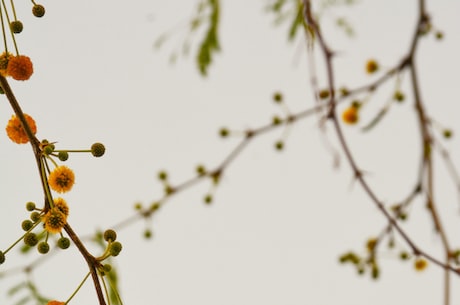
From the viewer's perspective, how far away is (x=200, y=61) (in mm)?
2137

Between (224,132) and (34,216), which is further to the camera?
(224,132)

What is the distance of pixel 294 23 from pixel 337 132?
0.77 metres

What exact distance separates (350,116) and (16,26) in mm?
1638

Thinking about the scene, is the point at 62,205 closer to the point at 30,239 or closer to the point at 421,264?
the point at 30,239

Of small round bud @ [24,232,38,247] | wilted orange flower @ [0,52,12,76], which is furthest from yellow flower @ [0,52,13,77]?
small round bud @ [24,232,38,247]

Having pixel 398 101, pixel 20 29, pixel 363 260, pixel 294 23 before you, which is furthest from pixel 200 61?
pixel 20 29

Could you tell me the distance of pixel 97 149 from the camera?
71cm

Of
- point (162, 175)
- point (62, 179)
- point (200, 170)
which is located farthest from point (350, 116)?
point (62, 179)

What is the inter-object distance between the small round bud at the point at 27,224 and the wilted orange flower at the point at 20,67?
0.21 m

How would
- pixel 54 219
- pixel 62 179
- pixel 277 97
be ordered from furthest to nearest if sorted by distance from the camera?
pixel 277 97 → pixel 62 179 → pixel 54 219

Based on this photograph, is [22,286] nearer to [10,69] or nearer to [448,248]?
[10,69]

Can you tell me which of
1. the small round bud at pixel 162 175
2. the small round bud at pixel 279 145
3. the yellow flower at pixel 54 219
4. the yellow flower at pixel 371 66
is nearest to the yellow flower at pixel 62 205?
the yellow flower at pixel 54 219

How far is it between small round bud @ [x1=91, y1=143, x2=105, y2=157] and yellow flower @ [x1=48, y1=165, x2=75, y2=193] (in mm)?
81

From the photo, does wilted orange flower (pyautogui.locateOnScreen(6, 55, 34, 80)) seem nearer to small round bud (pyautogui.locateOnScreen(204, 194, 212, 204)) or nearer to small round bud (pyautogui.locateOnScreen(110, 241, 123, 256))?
small round bud (pyautogui.locateOnScreen(110, 241, 123, 256))
